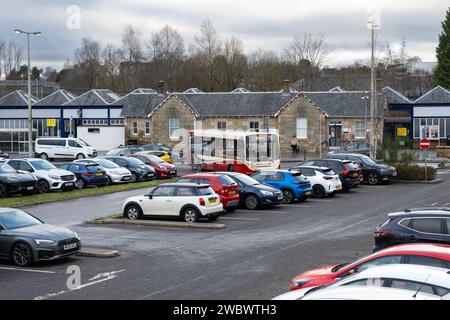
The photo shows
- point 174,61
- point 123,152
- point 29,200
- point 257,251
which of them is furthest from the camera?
point 174,61

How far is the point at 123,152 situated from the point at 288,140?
18.9 metres

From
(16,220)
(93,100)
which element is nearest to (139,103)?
(93,100)

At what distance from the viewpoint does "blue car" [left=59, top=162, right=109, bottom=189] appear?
36094 millimetres

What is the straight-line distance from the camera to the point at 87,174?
36125 millimetres

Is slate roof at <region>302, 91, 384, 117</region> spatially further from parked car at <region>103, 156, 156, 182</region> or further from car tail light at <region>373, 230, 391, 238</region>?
car tail light at <region>373, 230, 391, 238</region>

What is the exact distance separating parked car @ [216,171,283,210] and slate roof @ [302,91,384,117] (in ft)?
127

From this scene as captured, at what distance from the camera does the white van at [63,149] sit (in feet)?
175

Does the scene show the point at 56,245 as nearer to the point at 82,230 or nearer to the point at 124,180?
the point at 82,230

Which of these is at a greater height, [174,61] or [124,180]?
[174,61]

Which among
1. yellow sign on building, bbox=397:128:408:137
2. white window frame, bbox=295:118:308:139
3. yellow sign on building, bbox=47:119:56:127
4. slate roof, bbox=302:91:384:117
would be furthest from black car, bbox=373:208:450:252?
yellow sign on building, bbox=47:119:56:127

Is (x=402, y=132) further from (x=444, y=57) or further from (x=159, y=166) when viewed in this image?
(x=159, y=166)

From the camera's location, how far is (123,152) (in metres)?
53.1

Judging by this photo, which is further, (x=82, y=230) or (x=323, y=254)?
(x=82, y=230)

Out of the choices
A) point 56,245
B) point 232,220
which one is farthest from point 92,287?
point 232,220
